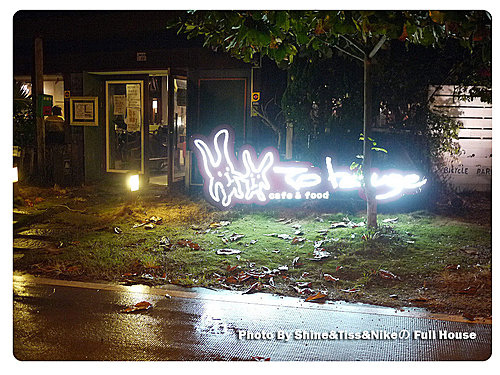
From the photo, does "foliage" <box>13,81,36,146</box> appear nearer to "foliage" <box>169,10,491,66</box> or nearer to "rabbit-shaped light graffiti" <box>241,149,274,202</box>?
"rabbit-shaped light graffiti" <box>241,149,274,202</box>

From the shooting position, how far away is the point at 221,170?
33.1ft

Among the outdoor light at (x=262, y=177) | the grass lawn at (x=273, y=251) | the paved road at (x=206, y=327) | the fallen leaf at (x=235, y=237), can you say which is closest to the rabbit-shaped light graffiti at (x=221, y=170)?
the outdoor light at (x=262, y=177)

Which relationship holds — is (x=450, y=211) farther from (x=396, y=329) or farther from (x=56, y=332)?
(x=56, y=332)

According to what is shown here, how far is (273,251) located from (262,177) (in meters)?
1.90

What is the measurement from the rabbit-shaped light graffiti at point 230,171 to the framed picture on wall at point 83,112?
5.31 metres

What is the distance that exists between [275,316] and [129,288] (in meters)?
2.10

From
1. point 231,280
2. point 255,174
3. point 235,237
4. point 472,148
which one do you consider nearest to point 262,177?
point 255,174

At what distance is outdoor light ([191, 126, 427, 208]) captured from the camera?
9.94 metres

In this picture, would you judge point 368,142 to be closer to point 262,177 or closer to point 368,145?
point 368,145

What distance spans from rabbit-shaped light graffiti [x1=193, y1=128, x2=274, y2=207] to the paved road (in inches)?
132

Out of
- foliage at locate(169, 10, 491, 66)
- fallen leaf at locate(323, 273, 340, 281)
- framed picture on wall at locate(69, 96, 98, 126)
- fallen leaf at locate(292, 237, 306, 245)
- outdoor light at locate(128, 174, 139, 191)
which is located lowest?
fallen leaf at locate(323, 273, 340, 281)

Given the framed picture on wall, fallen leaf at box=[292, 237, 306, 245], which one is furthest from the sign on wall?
the framed picture on wall

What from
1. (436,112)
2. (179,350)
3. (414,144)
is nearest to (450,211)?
(414,144)

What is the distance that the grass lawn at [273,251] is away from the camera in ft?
23.0
